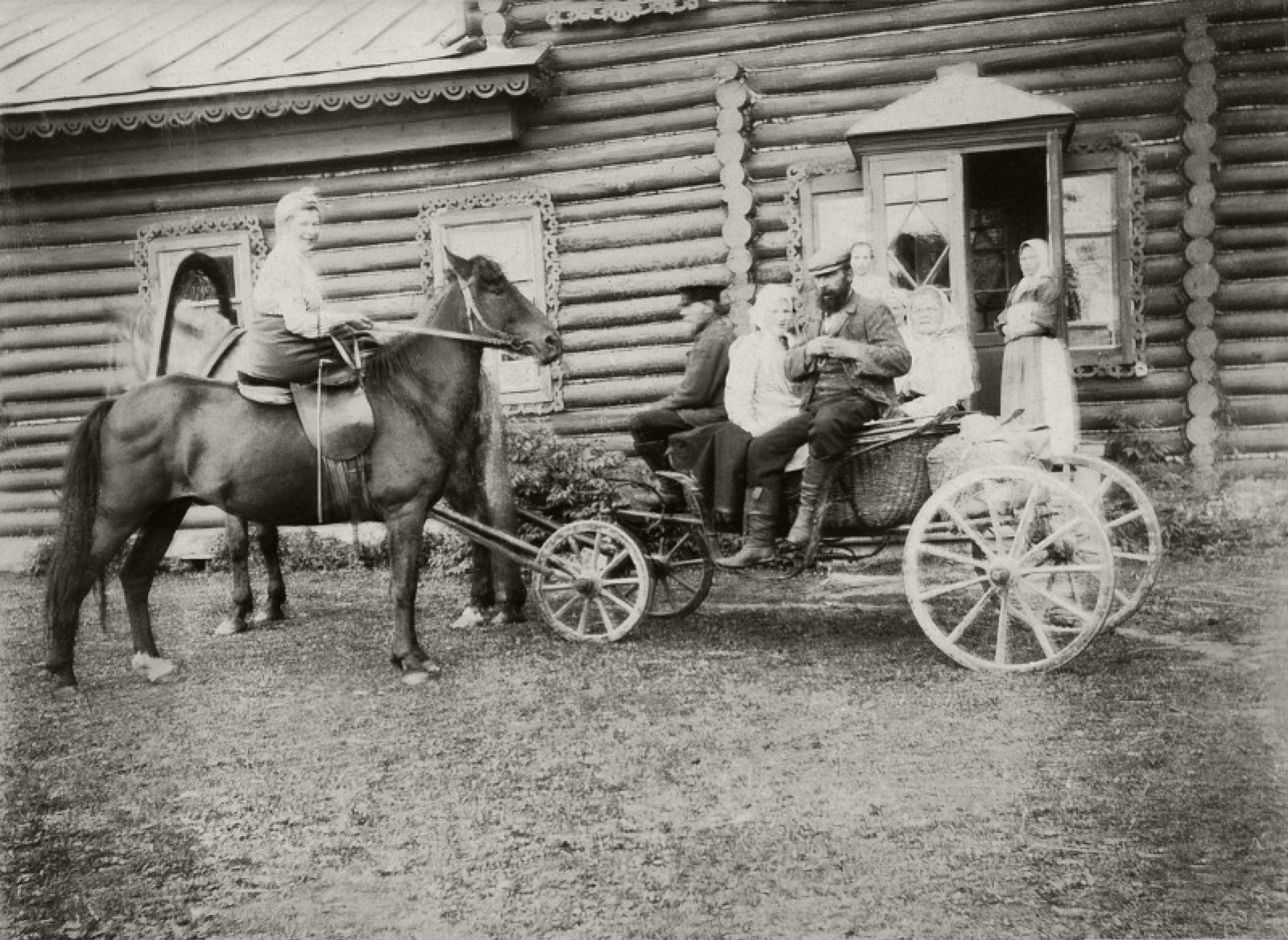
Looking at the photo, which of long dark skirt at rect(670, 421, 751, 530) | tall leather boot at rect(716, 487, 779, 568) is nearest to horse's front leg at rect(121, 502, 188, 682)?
Answer: long dark skirt at rect(670, 421, 751, 530)

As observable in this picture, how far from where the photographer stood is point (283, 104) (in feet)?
32.8

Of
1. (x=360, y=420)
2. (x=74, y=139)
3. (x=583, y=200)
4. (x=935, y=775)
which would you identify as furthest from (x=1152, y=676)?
(x=74, y=139)

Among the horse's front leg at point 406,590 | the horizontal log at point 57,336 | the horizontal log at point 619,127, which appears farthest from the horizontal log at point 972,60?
the horizontal log at point 57,336

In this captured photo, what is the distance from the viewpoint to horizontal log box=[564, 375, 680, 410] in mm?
10531

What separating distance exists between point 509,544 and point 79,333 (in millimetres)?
6764

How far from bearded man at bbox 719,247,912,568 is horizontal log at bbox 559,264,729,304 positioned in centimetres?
449

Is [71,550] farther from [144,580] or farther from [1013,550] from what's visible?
[1013,550]

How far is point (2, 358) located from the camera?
11.0 m

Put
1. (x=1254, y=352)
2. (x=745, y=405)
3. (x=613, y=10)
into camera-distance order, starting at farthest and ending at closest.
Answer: (x=613, y=10), (x=1254, y=352), (x=745, y=405)

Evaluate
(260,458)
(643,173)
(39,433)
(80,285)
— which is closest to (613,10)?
(643,173)

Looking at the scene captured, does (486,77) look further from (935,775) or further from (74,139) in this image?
(935,775)

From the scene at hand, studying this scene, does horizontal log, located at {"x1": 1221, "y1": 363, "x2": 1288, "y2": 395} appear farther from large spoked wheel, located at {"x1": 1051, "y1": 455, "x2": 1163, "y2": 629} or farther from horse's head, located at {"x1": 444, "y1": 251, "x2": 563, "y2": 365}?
horse's head, located at {"x1": 444, "y1": 251, "x2": 563, "y2": 365}

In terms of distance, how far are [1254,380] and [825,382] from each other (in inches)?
205

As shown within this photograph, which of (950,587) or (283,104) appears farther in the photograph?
(283,104)
